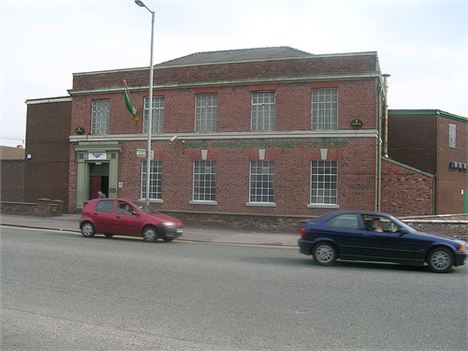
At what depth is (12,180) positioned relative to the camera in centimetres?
Answer: 3033

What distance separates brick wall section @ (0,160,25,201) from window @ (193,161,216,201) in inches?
520

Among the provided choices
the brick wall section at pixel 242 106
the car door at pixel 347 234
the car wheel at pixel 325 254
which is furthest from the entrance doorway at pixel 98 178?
the car door at pixel 347 234

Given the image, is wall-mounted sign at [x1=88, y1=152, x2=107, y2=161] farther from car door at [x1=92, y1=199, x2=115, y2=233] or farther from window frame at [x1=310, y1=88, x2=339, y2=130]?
window frame at [x1=310, y1=88, x2=339, y2=130]

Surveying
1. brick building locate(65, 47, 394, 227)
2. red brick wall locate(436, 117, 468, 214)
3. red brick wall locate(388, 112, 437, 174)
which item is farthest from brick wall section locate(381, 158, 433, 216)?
red brick wall locate(388, 112, 437, 174)

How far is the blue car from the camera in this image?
1072 centimetres

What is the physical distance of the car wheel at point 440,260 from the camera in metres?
10.6

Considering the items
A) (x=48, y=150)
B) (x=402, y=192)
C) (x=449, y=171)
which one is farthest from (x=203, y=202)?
(x=449, y=171)

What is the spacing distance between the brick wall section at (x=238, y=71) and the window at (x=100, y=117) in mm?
990

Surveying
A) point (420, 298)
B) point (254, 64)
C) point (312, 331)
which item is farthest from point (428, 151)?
point (312, 331)

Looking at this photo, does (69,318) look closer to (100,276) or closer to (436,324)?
(100,276)

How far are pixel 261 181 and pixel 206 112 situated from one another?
4.68m

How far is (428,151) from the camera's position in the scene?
29.1 meters

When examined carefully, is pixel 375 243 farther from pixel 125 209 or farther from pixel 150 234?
pixel 125 209

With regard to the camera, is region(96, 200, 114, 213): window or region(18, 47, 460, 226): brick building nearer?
region(96, 200, 114, 213): window
